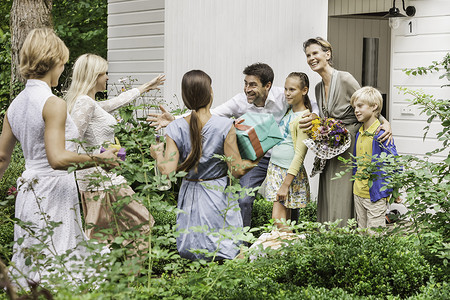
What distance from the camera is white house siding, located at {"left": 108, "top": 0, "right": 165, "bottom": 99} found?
43.7 feet

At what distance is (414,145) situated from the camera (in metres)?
9.13

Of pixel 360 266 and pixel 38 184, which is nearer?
pixel 360 266

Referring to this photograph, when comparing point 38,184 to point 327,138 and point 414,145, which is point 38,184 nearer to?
point 327,138

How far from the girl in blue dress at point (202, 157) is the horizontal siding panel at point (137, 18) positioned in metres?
7.76

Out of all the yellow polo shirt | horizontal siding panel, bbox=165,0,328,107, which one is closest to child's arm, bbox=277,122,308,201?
the yellow polo shirt

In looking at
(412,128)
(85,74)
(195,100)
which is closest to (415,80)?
(412,128)

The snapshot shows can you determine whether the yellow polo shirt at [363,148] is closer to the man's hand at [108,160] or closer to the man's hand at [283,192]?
the man's hand at [283,192]

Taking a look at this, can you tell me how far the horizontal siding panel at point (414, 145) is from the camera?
8.90 meters

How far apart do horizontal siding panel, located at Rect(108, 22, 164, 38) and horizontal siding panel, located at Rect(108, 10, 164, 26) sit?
0.24 ft

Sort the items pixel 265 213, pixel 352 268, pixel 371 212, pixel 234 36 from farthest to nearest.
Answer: pixel 234 36
pixel 265 213
pixel 371 212
pixel 352 268

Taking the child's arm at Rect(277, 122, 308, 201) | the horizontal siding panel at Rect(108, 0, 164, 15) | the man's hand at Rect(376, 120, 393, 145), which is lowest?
the child's arm at Rect(277, 122, 308, 201)

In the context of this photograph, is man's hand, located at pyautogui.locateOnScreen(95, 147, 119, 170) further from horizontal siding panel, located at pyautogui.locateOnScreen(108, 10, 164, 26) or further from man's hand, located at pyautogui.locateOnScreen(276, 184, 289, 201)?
horizontal siding panel, located at pyautogui.locateOnScreen(108, 10, 164, 26)

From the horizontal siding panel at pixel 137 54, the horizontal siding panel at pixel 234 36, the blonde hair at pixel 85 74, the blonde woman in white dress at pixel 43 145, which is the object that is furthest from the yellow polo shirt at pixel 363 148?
the horizontal siding panel at pixel 137 54

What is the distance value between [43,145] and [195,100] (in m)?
1.39
